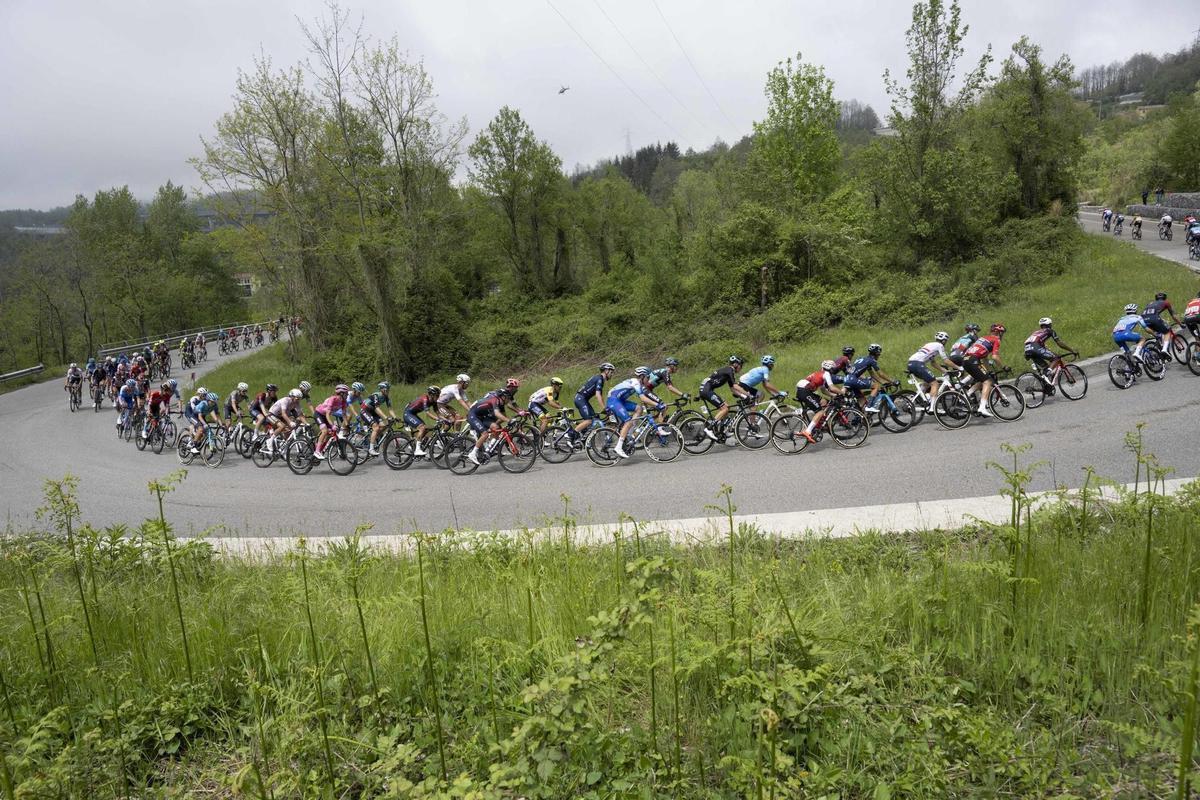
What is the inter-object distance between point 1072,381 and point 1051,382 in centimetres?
39

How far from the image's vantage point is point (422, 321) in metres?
33.5

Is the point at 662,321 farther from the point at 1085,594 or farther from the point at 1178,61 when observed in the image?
the point at 1178,61

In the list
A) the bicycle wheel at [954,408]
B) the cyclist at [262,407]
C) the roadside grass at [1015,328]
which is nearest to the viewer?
the bicycle wheel at [954,408]

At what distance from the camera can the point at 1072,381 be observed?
1438cm

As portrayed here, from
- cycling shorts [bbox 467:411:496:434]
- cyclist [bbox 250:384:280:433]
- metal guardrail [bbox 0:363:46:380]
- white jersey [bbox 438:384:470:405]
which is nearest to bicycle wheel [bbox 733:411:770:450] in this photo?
cycling shorts [bbox 467:411:496:434]

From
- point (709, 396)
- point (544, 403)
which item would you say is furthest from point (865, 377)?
point (544, 403)

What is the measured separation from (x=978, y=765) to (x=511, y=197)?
53701mm

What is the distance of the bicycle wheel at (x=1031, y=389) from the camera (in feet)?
47.2

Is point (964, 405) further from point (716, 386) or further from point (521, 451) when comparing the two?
point (521, 451)

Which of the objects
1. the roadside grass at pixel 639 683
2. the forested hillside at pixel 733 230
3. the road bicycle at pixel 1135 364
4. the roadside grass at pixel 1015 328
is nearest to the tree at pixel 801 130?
the forested hillside at pixel 733 230

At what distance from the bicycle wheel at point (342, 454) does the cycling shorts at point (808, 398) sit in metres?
10.5

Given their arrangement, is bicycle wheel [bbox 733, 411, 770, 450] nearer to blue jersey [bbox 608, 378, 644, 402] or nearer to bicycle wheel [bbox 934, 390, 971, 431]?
blue jersey [bbox 608, 378, 644, 402]

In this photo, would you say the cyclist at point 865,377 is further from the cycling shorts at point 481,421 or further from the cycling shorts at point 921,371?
the cycling shorts at point 481,421

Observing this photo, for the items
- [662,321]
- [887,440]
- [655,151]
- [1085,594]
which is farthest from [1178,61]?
[1085,594]
